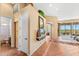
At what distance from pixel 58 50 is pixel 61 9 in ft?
2.71

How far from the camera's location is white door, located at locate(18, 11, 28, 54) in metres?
1.89

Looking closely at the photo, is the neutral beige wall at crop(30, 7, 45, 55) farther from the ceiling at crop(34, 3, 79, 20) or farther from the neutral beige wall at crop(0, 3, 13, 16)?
the neutral beige wall at crop(0, 3, 13, 16)

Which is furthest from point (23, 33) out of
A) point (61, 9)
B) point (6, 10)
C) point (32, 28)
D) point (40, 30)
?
point (61, 9)

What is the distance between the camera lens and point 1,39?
2021 millimetres

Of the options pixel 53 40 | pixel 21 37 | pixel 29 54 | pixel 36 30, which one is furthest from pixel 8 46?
pixel 53 40

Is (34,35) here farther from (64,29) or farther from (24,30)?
(64,29)

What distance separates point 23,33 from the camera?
6.33 ft

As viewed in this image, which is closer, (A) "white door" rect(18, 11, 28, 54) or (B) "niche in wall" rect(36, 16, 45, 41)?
(A) "white door" rect(18, 11, 28, 54)

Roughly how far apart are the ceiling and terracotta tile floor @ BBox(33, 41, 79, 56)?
0.57 meters

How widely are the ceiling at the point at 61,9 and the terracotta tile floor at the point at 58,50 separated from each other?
0.57 metres

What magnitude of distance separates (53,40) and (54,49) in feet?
0.61

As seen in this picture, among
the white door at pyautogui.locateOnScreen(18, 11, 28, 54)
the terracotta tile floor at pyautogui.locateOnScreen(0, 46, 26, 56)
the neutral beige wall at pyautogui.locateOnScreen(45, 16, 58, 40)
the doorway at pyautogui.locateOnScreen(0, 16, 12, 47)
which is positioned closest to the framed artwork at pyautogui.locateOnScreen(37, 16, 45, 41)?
the neutral beige wall at pyautogui.locateOnScreen(45, 16, 58, 40)

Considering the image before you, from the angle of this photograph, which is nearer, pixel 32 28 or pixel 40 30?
pixel 32 28

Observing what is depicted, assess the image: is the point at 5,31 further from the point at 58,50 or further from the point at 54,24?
the point at 58,50
